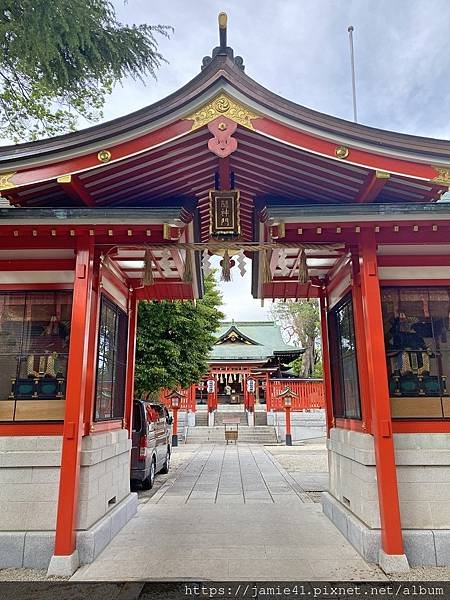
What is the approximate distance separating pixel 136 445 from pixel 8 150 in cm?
618

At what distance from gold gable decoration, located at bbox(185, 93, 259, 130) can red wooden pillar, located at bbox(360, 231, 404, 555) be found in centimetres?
197

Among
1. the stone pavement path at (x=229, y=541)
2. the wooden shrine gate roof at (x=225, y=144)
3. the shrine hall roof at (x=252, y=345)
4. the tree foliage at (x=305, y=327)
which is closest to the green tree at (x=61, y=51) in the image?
the wooden shrine gate roof at (x=225, y=144)

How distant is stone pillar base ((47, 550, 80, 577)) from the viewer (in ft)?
13.7

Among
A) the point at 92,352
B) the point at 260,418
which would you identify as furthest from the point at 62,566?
the point at 260,418

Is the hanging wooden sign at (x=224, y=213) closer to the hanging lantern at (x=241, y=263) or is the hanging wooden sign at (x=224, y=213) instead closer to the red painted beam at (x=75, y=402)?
the hanging lantern at (x=241, y=263)

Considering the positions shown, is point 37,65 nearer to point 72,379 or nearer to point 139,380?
point 72,379

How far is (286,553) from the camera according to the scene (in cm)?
473

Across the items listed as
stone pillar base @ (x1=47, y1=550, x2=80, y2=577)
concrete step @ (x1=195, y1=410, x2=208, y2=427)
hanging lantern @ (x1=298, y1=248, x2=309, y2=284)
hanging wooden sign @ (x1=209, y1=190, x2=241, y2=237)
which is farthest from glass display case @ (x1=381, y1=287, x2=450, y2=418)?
concrete step @ (x1=195, y1=410, x2=208, y2=427)

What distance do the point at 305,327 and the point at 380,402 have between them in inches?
1392

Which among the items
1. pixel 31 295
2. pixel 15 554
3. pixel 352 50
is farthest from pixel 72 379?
pixel 352 50

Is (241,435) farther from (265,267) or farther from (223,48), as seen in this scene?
(223,48)

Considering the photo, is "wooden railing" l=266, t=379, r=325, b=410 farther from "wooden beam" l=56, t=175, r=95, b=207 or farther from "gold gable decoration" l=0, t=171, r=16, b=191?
"gold gable decoration" l=0, t=171, r=16, b=191

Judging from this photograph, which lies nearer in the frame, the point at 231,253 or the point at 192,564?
the point at 192,564

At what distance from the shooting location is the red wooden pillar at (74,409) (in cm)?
432
